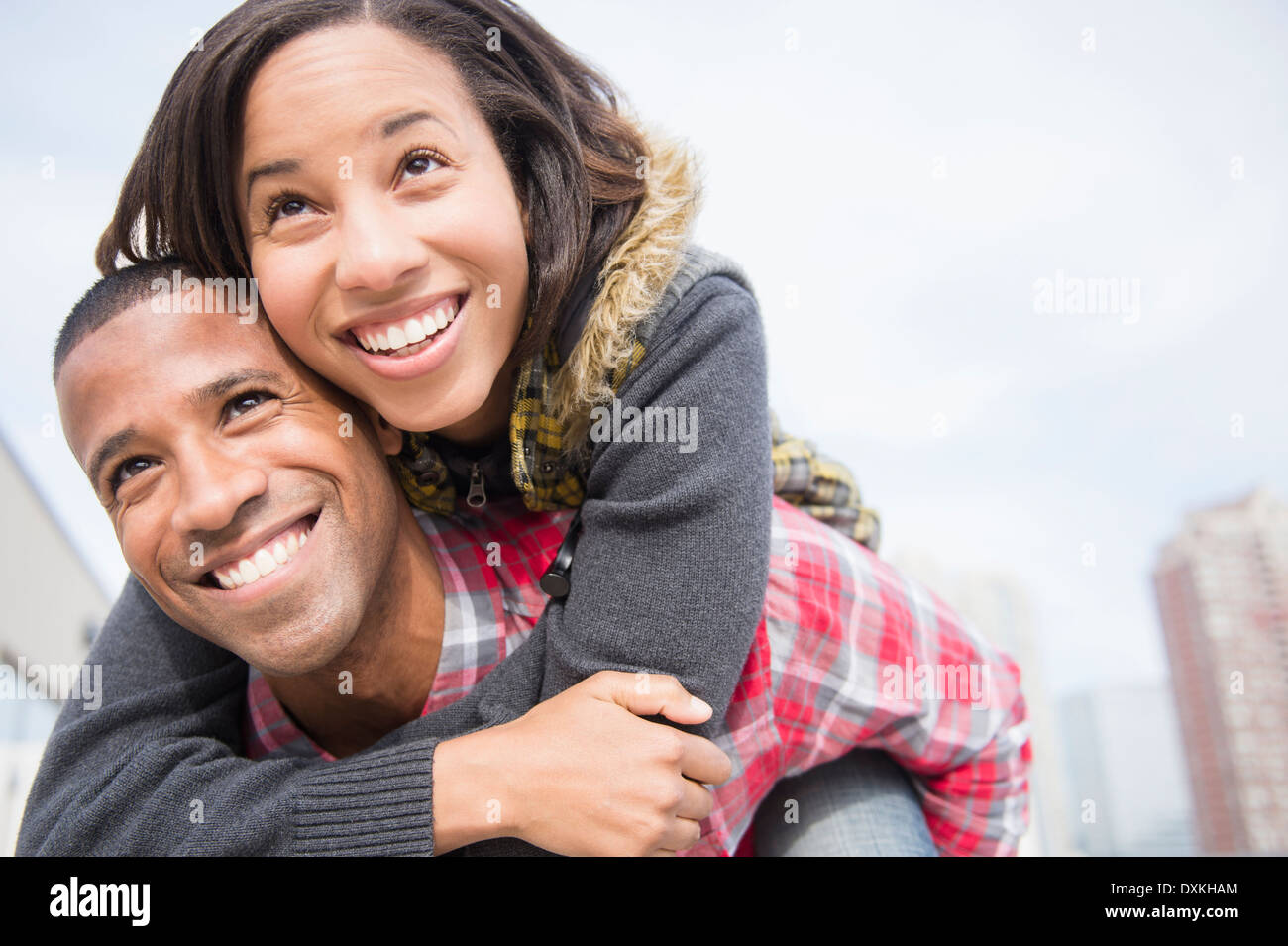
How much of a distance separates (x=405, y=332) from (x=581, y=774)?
690 millimetres

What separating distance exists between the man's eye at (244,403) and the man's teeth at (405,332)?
0.17 meters

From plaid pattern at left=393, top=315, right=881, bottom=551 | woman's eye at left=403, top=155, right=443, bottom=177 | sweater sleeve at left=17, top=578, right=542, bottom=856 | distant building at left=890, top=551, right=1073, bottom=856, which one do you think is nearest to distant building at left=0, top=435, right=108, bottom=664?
sweater sleeve at left=17, top=578, right=542, bottom=856

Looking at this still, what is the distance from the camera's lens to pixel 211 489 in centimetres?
121

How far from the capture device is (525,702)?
4.37 ft

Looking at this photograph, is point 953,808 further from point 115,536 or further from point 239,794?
point 115,536

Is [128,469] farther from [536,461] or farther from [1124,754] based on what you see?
[1124,754]

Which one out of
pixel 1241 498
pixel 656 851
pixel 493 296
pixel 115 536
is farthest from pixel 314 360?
pixel 1241 498

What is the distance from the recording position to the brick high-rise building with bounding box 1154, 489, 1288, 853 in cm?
1977

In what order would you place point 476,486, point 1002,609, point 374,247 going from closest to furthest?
point 374,247
point 476,486
point 1002,609

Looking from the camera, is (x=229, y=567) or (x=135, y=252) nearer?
(x=229, y=567)

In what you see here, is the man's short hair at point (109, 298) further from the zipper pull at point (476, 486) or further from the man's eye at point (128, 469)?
the zipper pull at point (476, 486)

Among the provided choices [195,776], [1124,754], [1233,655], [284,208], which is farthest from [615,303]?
[1124,754]

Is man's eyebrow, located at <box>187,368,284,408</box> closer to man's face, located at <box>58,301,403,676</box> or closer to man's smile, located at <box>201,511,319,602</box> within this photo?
man's face, located at <box>58,301,403,676</box>

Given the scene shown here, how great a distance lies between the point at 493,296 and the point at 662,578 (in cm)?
51
